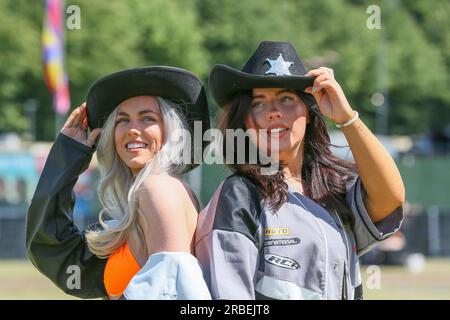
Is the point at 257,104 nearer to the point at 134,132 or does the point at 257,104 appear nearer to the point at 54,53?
the point at 134,132

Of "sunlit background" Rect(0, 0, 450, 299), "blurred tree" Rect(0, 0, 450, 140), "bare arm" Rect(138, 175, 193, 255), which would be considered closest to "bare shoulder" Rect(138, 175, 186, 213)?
"bare arm" Rect(138, 175, 193, 255)

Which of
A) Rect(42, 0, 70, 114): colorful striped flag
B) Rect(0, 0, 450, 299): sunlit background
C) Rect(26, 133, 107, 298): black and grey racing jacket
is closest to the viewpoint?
Rect(26, 133, 107, 298): black and grey racing jacket

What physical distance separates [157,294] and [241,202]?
46 cm

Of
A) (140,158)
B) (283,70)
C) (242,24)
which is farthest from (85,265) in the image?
(242,24)

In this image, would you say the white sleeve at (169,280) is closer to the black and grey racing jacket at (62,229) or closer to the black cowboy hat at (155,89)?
the black and grey racing jacket at (62,229)

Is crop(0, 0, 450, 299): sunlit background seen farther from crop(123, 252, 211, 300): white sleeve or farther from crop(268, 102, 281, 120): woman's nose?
crop(123, 252, 211, 300): white sleeve

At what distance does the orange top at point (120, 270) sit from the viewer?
13.3 ft

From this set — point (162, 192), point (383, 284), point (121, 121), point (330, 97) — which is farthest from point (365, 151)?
point (383, 284)

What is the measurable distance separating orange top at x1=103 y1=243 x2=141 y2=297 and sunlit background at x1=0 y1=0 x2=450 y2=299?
434 inches

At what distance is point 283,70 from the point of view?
13.8 ft

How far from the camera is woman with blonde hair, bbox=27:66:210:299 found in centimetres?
392

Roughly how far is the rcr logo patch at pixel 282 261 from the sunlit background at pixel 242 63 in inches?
447

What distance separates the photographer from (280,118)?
4.09 meters
